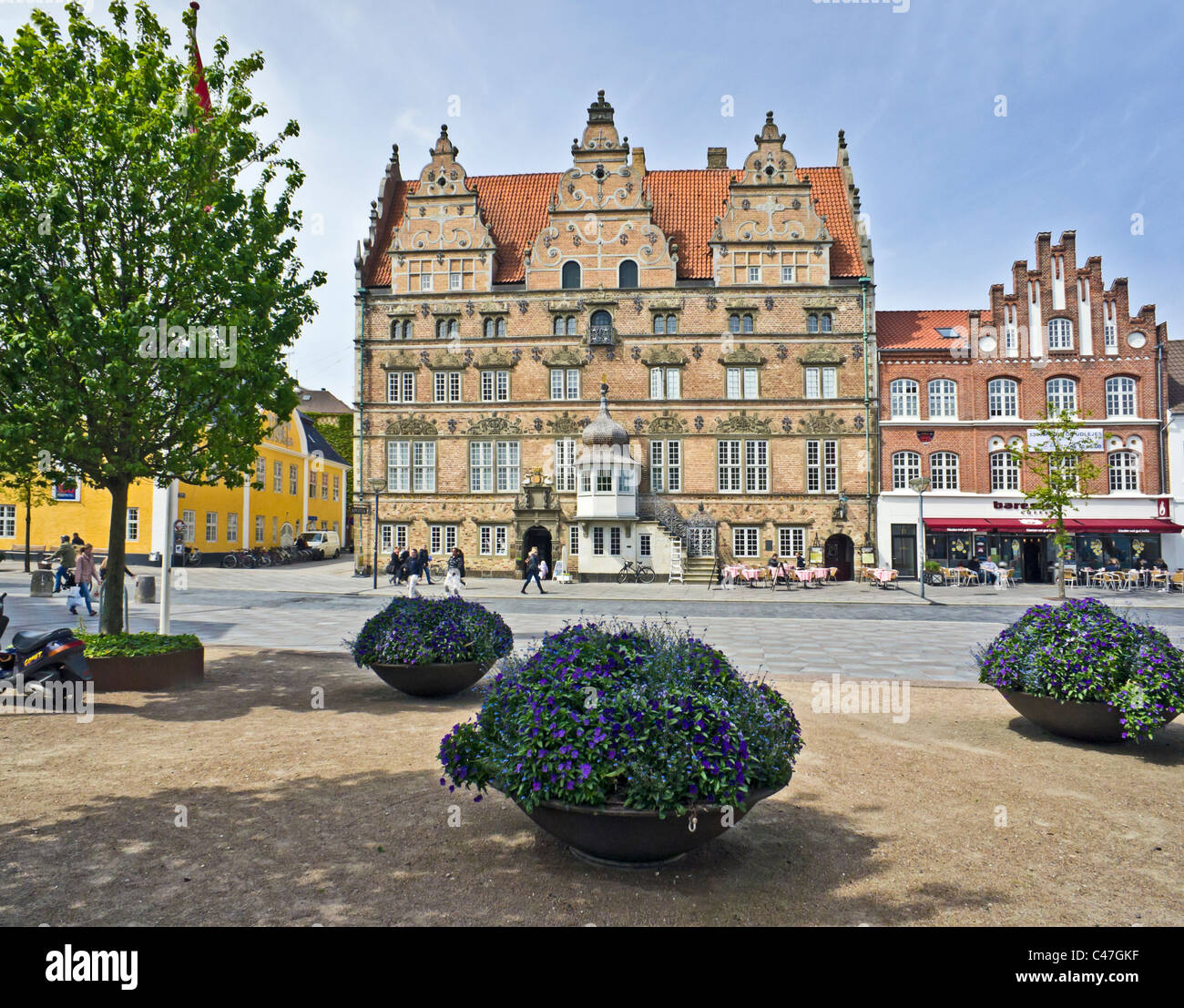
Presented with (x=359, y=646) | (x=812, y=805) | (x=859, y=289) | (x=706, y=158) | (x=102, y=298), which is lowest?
(x=812, y=805)

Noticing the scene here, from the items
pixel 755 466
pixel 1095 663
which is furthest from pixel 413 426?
pixel 1095 663

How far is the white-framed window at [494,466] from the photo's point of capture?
37.5 metres

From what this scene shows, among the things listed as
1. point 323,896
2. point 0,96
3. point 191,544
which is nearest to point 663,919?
point 323,896

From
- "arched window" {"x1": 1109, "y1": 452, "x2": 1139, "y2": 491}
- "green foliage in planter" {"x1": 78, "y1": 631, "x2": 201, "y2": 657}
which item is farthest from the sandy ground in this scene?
"arched window" {"x1": 1109, "y1": 452, "x2": 1139, "y2": 491}

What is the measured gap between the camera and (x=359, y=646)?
9.91m

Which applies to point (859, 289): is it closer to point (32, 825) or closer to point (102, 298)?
point (102, 298)

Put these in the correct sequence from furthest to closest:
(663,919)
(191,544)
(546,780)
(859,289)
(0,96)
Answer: (191,544) < (859,289) < (0,96) < (546,780) < (663,919)

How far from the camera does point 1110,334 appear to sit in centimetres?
3547

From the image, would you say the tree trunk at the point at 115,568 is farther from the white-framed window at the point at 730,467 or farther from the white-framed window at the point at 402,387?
the white-framed window at the point at 730,467

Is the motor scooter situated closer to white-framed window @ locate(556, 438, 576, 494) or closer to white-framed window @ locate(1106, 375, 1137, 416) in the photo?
white-framed window @ locate(556, 438, 576, 494)

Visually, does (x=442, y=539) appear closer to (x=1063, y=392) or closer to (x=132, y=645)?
(x=132, y=645)

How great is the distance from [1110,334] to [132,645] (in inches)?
1618
